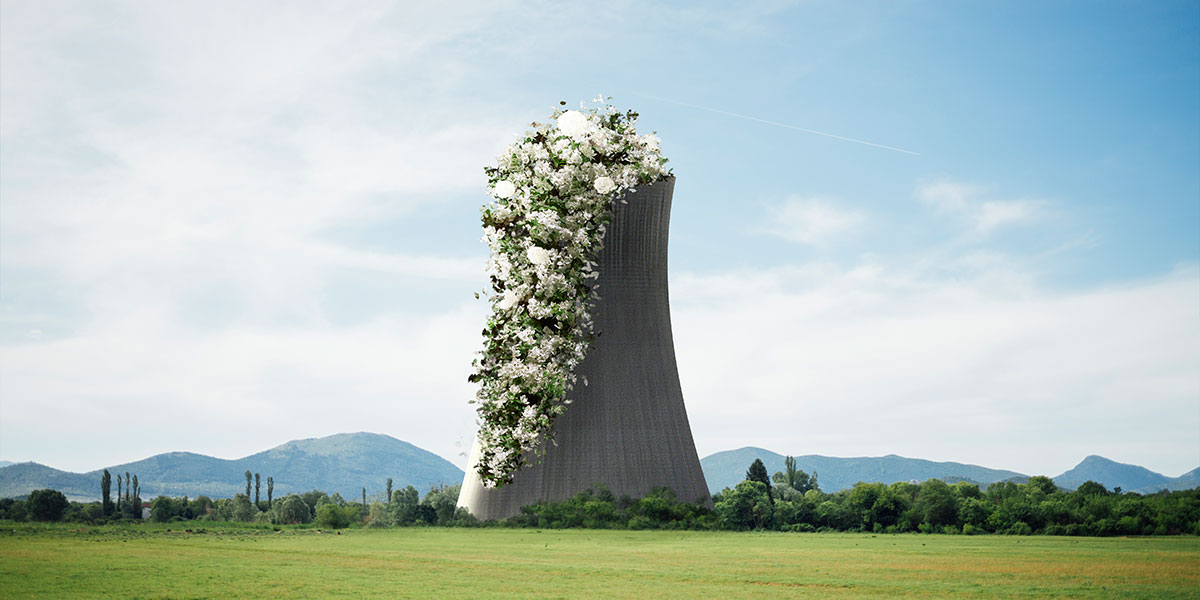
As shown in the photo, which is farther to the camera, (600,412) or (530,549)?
(600,412)

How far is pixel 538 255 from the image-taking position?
44.5 ft

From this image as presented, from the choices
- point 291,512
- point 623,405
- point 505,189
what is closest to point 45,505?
point 291,512

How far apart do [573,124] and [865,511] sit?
18.3 metres

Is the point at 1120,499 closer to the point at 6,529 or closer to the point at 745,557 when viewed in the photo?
the point at 745,557

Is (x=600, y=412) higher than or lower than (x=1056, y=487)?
higher

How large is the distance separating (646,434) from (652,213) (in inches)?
252

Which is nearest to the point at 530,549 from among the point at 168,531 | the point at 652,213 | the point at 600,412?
the point at 600,412

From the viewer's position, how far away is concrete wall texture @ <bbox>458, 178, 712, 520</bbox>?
27672 millimetres

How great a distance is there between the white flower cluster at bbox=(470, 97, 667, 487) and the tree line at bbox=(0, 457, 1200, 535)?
13456 millimetres

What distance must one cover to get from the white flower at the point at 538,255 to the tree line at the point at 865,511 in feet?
48.1

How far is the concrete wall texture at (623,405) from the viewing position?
2767 cm

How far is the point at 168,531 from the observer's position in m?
29.7

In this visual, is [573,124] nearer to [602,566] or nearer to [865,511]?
[602,566]

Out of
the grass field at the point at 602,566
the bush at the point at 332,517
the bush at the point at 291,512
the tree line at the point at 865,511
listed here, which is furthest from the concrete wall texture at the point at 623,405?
the bush at the point at 291,512
